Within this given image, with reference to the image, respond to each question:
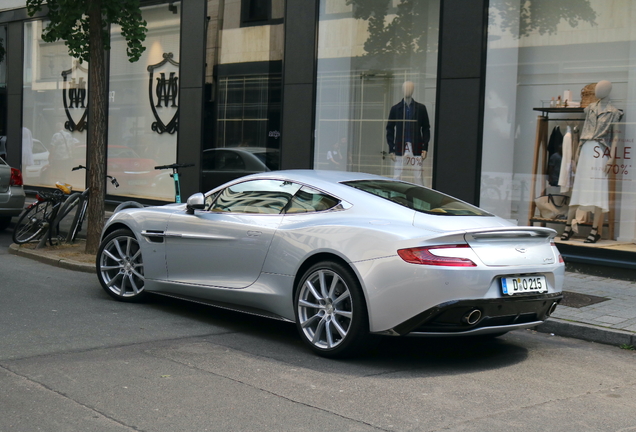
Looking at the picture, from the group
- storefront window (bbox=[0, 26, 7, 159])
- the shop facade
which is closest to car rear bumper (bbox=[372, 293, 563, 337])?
the shop facade

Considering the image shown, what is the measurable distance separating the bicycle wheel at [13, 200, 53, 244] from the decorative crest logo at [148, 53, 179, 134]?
432cm

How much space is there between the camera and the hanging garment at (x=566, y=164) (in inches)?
423

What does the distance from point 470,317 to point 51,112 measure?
16.2 m

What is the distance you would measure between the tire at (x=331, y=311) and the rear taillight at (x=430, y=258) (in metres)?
0.45

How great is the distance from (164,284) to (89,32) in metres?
5.62

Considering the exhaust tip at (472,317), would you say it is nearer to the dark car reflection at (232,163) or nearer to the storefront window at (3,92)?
the dark car reflection at (232,163)

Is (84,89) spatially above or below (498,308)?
above

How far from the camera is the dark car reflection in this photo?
1412cm

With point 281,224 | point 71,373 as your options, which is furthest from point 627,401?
point 71,373

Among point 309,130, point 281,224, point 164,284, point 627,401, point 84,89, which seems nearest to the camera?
point 627,401

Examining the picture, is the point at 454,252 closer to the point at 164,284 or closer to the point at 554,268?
the point at 554,268

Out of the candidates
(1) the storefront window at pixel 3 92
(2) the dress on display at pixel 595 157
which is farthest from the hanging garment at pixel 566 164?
(1) the storefront window at pixel 3 92

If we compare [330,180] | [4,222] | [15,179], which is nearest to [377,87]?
[15,179]

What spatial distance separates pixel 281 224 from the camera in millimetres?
6273
